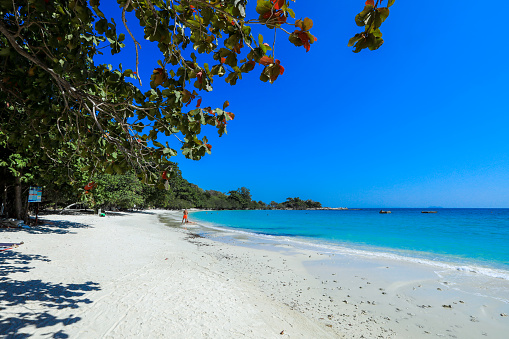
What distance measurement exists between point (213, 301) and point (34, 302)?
2.73 meters

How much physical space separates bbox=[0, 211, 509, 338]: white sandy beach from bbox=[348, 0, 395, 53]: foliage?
369 cm

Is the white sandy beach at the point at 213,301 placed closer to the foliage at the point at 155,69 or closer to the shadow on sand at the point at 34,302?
the shadow on sand at the point at 34,302

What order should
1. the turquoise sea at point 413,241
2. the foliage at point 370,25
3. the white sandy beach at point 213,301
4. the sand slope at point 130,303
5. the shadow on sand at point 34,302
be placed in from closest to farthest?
the foliage at point 370,25 → the shadow on sand at point 34,302 → the sand slope at point 130,303 → the white sandy beach at point 213,301 → the turquoise sea at point 413,241

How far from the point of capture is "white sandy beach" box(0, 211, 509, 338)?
3.47 metres

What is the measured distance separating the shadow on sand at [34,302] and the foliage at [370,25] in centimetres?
435

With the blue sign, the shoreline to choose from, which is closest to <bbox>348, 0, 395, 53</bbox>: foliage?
the shoreline

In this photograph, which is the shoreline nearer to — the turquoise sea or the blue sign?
the turquoise sea

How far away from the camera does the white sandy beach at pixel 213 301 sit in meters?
3.47

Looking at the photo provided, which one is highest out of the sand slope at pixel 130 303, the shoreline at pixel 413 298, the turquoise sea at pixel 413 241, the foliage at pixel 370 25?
the foliage at pixel 370 25

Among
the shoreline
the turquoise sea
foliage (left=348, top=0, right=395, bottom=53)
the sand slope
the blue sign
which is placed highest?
foliage (left=348, top=0, right=395, bottom=53)

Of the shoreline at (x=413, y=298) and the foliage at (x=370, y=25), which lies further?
the shoreline at (x=413, y=298)

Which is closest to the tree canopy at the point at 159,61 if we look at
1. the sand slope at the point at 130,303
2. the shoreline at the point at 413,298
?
the sand slope at the point at 130,303

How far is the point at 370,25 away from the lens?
1.62 meters

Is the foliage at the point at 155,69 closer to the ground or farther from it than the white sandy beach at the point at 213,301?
farther from it
